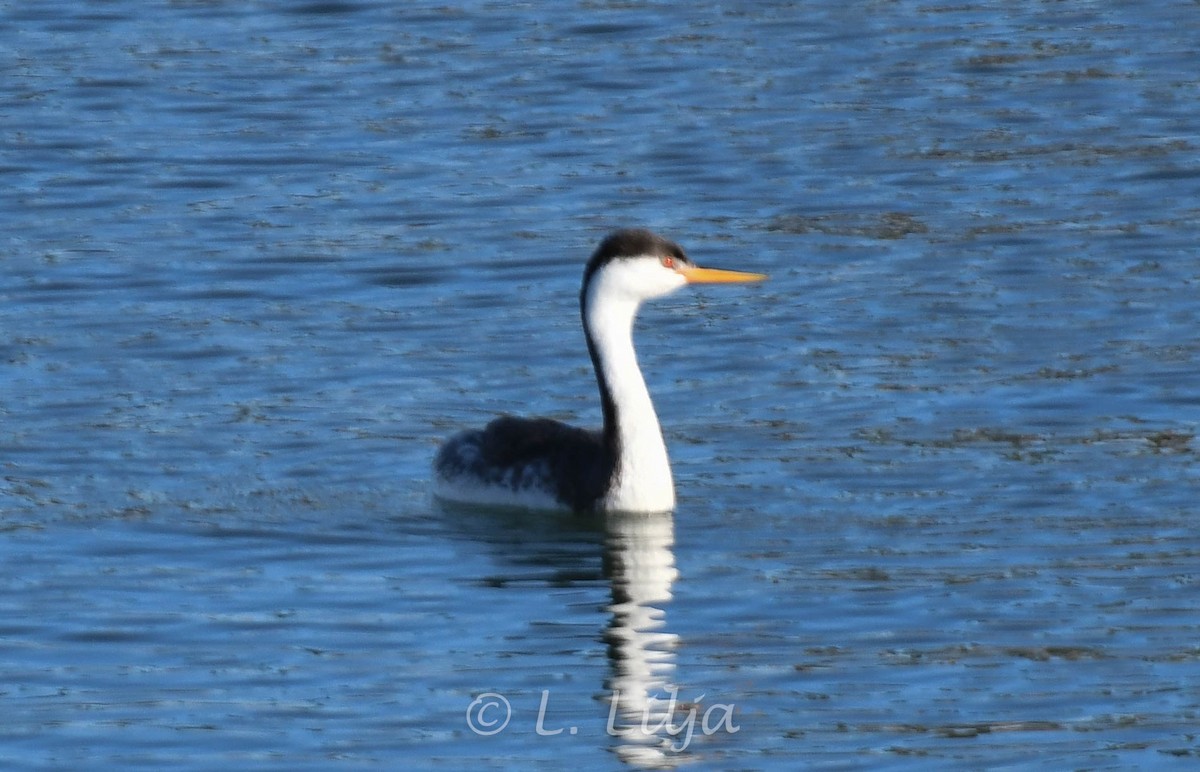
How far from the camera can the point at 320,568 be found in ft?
41.2

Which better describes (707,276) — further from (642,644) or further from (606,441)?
(642,644)

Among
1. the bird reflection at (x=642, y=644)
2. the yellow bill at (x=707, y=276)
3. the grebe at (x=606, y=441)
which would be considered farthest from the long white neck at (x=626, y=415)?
the yellow bill at (x=707, y=276)

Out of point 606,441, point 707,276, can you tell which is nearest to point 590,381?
point 707,276

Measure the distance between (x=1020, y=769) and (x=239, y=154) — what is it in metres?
13.3

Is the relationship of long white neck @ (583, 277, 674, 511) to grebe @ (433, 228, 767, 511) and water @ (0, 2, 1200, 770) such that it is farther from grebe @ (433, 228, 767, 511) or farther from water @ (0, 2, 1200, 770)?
water @ (0, 2, 1200, 770)

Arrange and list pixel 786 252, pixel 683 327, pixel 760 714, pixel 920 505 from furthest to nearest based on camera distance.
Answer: pixel 786 252 < pixel 683 327 < pixel 920 505 < pixel 760 714

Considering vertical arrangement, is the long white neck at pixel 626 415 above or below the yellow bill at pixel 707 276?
below

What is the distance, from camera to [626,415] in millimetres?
13336

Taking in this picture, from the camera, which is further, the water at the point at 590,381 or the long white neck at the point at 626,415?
the long white neck at the point at 626,415

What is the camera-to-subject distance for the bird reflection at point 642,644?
33.5 feet

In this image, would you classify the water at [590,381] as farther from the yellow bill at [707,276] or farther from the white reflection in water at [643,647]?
the yellow bill at [707,276]

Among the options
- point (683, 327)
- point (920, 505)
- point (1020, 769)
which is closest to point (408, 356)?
point (683, 327)

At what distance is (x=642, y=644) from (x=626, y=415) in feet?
7.47

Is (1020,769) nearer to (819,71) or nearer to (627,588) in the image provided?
(627,588)
